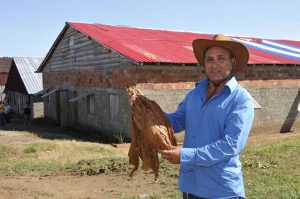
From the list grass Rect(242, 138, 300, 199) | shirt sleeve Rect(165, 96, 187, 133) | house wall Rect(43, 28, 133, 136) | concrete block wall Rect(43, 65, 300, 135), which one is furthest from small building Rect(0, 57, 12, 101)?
shirt sleeve Rect(165, 96, 187, 133)

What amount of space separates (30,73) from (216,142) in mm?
26957

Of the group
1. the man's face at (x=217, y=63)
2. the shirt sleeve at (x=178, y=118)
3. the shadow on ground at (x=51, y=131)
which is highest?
the man's face at (x=217, y=63)

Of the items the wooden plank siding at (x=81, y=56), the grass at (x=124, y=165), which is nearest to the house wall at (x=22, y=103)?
the wooden plank siding at (x=81, y=56)

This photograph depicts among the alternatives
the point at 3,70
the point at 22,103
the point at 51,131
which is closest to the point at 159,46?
the point at 51,131

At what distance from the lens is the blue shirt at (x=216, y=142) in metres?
2.59

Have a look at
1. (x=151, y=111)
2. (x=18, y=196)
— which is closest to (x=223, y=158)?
(x=151, y=111)

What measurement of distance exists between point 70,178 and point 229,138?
6.23m

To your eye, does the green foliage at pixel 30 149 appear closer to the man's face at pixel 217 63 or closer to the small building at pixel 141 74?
the small building at pixel 141 74

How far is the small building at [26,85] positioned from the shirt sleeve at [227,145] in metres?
21.9

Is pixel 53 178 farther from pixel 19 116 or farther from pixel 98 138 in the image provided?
pixel 19 116

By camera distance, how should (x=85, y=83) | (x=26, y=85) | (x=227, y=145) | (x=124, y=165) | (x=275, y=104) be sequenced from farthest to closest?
1. (x=26, y=85)
2. (x=85, y=83)
3. (x=275, y=104)
4. (x=124, y=165)
5. (x=227, y=145)

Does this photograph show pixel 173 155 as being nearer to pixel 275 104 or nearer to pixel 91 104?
pixel 275 104

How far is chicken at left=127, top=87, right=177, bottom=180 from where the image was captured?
2.83 m

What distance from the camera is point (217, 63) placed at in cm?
280
